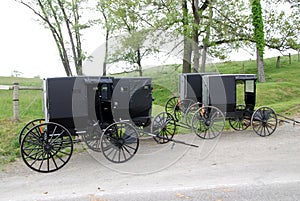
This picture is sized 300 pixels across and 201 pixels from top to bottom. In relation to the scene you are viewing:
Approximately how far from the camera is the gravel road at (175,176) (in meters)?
4.59

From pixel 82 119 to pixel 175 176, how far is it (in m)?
2.32

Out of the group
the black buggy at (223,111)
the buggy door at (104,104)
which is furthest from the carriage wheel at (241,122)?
the buggy door at (104,104)

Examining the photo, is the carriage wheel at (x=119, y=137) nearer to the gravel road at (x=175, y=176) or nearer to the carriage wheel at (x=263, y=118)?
the gravel road at (x=175, y=176)

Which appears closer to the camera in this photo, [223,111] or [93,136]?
[93,136]

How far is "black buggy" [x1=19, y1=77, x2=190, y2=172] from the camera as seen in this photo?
610cm

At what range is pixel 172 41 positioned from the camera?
15.6 metres

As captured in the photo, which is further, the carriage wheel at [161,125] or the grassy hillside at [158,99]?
the carriage wheel at [161,125]

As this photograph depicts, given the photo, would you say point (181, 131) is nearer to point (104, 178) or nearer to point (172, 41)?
point (104, 178)

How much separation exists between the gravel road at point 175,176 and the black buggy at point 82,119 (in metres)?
0.34

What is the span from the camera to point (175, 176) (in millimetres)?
5480

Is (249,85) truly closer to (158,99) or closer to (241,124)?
(241,124)

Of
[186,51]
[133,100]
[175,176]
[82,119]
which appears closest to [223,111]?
[133,100]

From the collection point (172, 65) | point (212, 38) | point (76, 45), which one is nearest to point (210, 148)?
point (172, 65)

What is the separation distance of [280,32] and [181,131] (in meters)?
11.6
